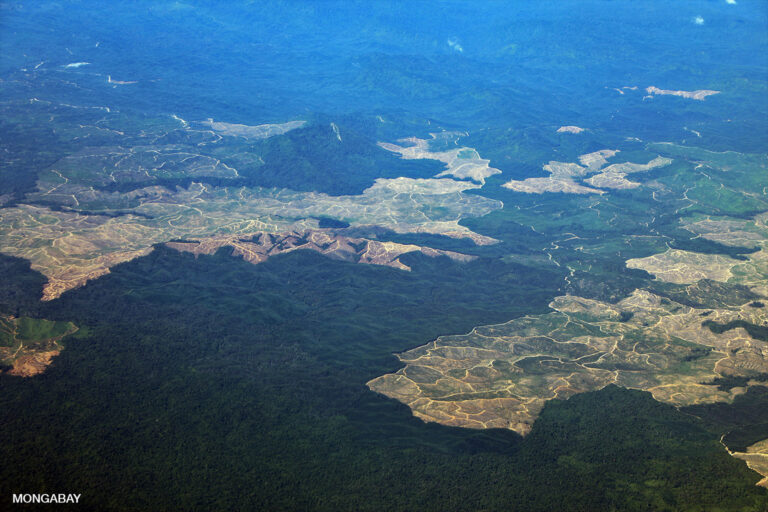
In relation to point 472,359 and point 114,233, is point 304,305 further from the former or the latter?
point 114,233

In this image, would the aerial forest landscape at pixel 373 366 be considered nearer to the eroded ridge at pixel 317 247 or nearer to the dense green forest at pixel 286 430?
the dense green forest at pixel 286 430

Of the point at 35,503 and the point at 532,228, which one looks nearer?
the point at 35,503

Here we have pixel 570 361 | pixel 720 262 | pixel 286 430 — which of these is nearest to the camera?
pixel 286 430

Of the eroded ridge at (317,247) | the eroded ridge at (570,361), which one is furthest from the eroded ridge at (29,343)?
the eroded ridge at (570,361)

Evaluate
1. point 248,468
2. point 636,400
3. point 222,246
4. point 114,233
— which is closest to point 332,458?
point 248,468

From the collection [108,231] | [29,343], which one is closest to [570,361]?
[29,343]

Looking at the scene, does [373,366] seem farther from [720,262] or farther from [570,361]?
[720,262]
